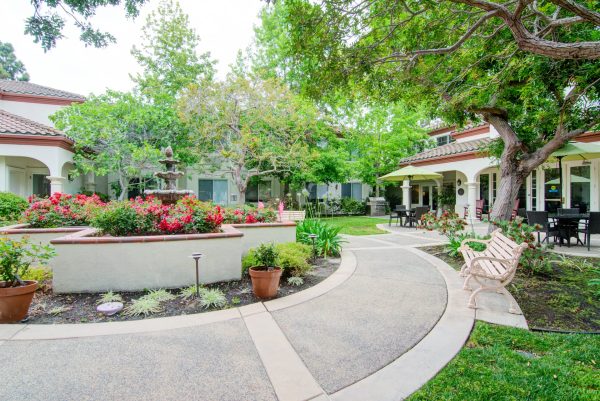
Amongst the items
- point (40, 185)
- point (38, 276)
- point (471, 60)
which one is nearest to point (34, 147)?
point (40, 185)

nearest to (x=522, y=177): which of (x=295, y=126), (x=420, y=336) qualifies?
(x=420, y=336)

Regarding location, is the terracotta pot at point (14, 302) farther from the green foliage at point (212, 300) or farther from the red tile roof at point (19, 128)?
the red tile roof at point (19, 128)

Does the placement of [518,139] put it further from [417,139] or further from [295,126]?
[417,139]

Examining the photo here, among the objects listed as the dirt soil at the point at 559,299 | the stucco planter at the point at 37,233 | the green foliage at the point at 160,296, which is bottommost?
the dirt soil at the point at 559,299

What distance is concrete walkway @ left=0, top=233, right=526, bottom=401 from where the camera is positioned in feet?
7.75

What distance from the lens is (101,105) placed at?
41.2 ft

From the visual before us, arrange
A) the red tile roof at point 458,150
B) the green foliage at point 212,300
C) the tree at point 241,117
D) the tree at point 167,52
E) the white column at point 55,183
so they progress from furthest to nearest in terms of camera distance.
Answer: the tree at point 167,52 < the red tile roof at point 458,150 < the tree at point 241,117 < the white column at point 55,183 < the green foliage at point 212,300

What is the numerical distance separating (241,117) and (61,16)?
34.1 feet

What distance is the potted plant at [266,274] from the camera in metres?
4.39

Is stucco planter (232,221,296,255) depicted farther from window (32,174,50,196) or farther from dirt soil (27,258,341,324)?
window (32,174,50,196)

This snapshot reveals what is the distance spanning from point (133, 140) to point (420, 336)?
14.5 m

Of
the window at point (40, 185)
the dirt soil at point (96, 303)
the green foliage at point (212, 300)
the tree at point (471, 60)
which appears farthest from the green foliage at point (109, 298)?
the window at point (40, 185)

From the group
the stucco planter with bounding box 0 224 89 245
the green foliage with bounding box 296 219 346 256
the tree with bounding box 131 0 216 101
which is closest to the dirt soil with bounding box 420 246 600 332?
the green foliage with bounding box 296 219 346 256

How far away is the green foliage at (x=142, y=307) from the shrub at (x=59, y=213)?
12.4 feet
